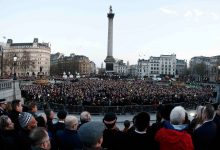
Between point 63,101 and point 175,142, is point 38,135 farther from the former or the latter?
point 63,101

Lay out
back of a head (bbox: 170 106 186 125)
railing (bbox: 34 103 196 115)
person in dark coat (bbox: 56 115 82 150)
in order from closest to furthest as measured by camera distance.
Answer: back of a head (bbox: 170 106 186 125) → person in dark coat (bbox: 56 115 82 150) → railing (bbox: 34 103 196 115)

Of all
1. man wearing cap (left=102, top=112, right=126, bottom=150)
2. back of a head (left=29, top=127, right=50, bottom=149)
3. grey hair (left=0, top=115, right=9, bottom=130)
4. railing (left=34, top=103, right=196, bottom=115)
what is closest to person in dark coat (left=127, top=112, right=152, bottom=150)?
man wearing cap (left=102, top=112, right=126, bottom=150)

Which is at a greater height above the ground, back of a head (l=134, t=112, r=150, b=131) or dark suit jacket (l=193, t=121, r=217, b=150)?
back of a head (l=134, t=112, r=150, b=131)

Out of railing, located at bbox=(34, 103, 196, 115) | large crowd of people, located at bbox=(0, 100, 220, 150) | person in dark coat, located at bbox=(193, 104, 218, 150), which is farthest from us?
railing, located at bbox=(34, 103, 196, 115)

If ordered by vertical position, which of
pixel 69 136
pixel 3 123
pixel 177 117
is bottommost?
pixel 69 136

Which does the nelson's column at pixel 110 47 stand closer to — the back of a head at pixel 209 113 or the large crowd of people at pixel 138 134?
the large crowd of people at pixel 138 134

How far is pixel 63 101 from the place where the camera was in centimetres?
3469

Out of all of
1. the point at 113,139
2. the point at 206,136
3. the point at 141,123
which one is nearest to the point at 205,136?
the point at 206,136

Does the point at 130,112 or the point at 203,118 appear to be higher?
the point at 203,118

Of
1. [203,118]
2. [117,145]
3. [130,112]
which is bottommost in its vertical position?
[130,112]

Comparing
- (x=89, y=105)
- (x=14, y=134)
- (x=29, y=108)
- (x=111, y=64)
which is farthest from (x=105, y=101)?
(x=111, y=64)

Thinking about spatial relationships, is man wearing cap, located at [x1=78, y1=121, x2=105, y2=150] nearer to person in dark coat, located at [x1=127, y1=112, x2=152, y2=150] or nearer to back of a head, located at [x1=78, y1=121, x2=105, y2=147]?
back of a head, located at [x1=78, y1=121, x2=105, y2=147]

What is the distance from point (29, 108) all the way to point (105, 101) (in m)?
24.5

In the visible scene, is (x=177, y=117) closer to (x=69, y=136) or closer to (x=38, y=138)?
(x=69, y=136)
